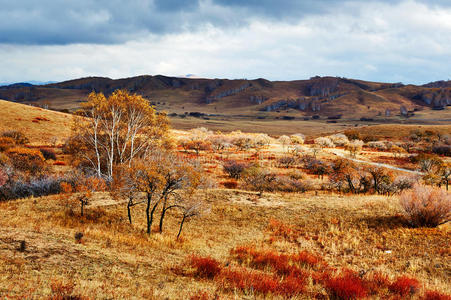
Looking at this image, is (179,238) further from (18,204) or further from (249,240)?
(18,204)

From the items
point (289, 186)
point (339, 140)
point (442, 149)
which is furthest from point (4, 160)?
point (339, 140)

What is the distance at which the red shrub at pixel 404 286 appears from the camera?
9266mm

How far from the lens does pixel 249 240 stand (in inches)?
637

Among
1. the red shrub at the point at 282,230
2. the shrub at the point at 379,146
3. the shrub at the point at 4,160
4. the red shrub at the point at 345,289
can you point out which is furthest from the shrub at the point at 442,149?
the shrub at the point at 4,160

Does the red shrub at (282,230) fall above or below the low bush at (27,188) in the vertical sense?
below

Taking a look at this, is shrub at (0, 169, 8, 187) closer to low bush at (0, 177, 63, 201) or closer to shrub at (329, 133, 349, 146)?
low bush at (0, 177, 63, 201)

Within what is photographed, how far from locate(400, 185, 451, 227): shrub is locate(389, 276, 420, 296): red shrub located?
8.13 meters

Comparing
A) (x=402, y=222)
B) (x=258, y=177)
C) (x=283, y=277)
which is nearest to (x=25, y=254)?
(x=283, y=277)

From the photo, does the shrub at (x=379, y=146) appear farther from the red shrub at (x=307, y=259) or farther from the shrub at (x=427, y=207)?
the red shrub at (x=307, y=259)

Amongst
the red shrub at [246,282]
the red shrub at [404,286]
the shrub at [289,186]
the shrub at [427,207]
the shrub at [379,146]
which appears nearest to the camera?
the red shrub at [246,282]

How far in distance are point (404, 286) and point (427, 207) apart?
9.02 meters

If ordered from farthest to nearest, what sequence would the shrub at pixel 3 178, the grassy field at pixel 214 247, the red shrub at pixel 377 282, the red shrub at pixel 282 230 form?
the shrub at pixel 3 178 → the red shrub at pixel 282 230 → the red shrub at pixel 377 282 → the grassy field at pixel 214 247

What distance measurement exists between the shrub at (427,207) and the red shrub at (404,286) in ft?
26.7

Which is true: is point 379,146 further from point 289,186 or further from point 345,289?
point 345,289
